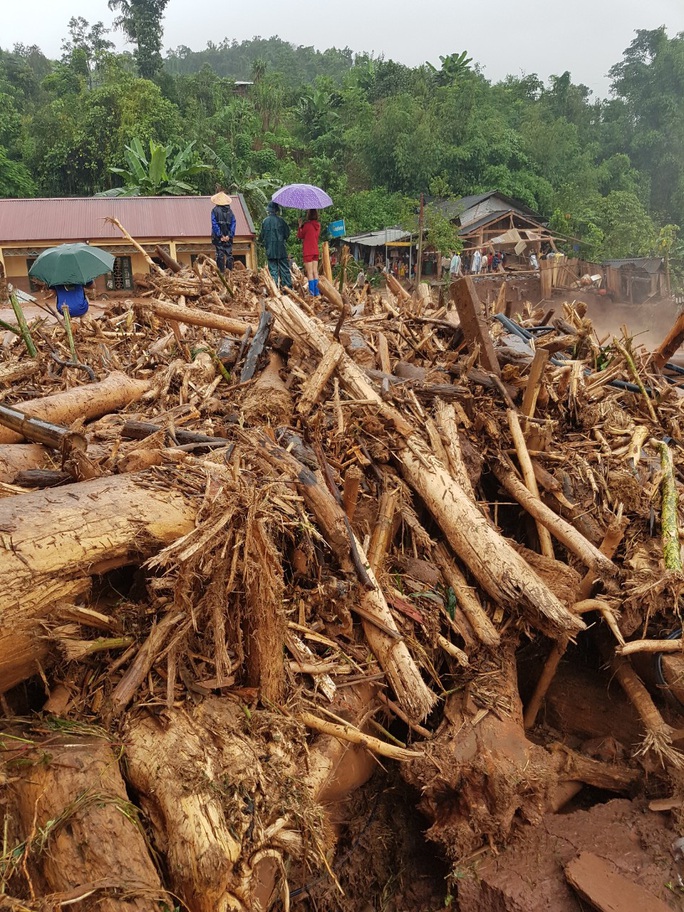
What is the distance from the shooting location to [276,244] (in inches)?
404

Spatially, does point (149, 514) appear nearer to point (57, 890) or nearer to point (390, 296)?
point (57, 890)

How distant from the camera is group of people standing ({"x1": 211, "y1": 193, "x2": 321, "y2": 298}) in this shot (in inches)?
402

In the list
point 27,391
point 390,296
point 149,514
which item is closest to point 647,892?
point 149,514

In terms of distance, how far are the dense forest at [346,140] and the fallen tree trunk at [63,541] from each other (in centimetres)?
2451

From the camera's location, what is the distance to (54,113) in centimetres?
3384

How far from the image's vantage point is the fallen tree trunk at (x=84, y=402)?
14.4ft

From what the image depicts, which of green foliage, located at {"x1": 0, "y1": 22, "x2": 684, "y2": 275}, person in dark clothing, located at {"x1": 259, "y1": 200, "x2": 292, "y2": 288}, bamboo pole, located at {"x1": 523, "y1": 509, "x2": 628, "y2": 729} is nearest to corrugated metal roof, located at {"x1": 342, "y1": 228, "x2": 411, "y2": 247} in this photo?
green foliage, located at {"x1": 0, "y1": 22, "x2": 684, "y2": 275}

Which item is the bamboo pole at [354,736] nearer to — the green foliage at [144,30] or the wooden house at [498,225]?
the wooden house at [498,225]

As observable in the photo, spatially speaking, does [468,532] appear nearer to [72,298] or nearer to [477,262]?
[72,298]

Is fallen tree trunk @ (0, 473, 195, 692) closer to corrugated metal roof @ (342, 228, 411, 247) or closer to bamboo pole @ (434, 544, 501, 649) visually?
bamboo pole @ (434, 544, 501, 649)

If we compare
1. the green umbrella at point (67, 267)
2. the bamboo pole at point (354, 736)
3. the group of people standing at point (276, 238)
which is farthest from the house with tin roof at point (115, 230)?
the bamboo pole at point (354, 736)

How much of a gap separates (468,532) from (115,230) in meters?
18.8

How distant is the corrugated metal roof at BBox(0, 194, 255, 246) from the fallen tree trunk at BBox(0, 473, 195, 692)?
58.7ft

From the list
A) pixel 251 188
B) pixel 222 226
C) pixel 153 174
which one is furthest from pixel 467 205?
pixel 222 226
